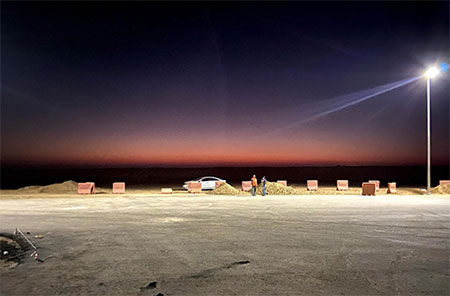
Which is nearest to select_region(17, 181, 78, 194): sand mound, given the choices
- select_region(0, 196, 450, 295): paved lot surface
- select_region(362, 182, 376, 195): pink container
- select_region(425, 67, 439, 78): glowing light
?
select_region(0, 196, 450, 295): paved lot surface

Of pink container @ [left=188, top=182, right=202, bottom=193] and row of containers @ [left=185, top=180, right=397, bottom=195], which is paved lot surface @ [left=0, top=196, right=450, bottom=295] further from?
pink container @ [left=188, top=182, right=202, bottom=193]

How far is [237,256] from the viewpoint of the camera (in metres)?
8.12

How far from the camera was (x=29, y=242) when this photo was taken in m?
9.76

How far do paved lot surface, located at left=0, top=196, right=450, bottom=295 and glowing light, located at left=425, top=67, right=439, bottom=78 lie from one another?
1582cm

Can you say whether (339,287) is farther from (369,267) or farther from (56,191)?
(56,191)

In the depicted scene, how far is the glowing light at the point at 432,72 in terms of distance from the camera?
26094 millimetres

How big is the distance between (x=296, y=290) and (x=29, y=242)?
740 cm

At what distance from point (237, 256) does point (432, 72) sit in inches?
961

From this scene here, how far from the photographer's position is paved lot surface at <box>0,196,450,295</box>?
20.0 feet

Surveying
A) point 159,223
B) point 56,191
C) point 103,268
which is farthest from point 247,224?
point 56,191

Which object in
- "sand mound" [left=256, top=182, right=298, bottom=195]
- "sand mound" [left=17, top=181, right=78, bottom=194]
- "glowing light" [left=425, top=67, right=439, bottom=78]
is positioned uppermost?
"glowing light" [left=425, top=67, right=439, bottom=78]

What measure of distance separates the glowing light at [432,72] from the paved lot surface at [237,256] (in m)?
15.8

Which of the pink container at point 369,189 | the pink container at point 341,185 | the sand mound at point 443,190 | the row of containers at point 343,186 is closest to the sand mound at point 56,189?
the row of containers at point 343,186

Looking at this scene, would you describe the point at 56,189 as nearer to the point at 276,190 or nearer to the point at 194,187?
the point at 194,187
